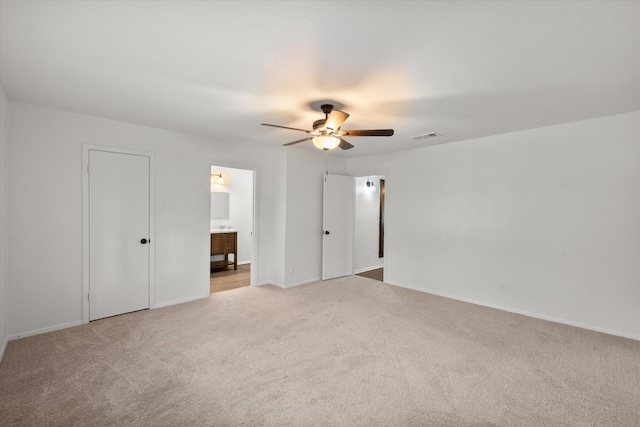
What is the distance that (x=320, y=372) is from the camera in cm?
252

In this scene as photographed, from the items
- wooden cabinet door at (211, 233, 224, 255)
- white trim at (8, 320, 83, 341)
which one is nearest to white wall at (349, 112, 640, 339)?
wooden cabinet door at (211, 233, 224, 255)

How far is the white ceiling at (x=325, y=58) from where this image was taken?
164 centimetres

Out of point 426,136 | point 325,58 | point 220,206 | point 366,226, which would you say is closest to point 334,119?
point 325,58

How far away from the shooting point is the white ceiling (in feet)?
5.40

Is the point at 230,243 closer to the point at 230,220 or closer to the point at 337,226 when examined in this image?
the point at 230,220

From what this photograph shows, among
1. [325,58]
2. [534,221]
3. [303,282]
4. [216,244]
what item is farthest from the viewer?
[216,244]

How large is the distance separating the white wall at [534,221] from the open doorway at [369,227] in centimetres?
130

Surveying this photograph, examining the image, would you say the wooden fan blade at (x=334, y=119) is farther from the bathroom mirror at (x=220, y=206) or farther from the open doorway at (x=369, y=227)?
the bathroom mirror at (x=220, y=206)

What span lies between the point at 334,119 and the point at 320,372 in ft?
7.37

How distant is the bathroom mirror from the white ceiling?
3.59 meters

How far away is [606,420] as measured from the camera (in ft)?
6.47

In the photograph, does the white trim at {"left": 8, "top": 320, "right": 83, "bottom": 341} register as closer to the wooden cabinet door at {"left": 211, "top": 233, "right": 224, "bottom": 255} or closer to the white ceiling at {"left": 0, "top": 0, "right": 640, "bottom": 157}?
the white ceiling at {"left": 0, "top": 0, "right": 640, "bottom": 157}

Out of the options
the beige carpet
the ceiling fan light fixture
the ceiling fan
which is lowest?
the beige carpet

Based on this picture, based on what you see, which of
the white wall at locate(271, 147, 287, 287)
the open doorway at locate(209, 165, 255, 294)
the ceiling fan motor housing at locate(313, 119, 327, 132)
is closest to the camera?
the ceiling fan motor housing at locate(313, 119, 327, 132)
